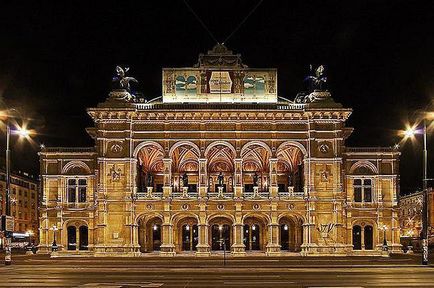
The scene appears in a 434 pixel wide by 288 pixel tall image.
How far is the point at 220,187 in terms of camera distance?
81.1 m

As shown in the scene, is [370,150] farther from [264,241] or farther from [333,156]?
[264,241]

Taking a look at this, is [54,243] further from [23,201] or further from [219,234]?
[23,201]

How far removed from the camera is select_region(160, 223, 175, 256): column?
78.5 metres

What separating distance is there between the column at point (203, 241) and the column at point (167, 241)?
9.24 feet

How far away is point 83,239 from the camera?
82.4m

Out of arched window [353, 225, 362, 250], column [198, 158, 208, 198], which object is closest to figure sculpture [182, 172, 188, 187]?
column [198, 158, 208, 198]

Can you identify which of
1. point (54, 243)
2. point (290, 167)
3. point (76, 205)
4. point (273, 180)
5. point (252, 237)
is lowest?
point (54, 243)

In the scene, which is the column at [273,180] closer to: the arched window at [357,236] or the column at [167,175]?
the arched window at [357,236]

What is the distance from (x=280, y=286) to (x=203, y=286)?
11.7 feet

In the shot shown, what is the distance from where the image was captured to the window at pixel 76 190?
271 ft

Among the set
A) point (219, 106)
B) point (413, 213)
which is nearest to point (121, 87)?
point (219, 106)

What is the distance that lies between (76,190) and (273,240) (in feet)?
73.6

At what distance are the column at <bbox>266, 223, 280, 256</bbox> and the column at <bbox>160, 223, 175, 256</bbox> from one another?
10197 millimetres

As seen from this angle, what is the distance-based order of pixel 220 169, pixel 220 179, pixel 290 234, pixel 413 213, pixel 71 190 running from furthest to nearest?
pixel 413 213, pixel 220 169, pixel 220 179, pixel 290 234, pixel 71 190
